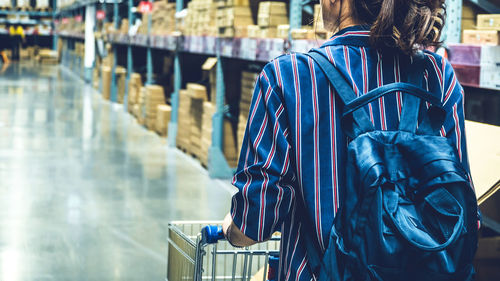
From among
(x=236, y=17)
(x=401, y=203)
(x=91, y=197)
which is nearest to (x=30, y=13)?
(x=236, y=17)

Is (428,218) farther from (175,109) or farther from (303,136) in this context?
(175,109)

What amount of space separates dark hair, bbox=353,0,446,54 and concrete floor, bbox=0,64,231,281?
313 cm

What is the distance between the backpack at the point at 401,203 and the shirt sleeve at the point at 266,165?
11cm

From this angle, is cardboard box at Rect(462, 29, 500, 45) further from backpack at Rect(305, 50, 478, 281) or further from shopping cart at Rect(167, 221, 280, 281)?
backpack at Rect(305, 50, 478, 281)

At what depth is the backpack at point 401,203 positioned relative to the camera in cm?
129

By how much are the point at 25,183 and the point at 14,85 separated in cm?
1287

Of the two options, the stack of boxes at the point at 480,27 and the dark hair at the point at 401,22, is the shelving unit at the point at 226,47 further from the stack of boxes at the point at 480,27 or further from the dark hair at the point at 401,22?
the dark hair at the point at 401,22

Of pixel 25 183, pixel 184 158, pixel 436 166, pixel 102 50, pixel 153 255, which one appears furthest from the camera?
pixel 102 50

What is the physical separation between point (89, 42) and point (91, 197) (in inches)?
572

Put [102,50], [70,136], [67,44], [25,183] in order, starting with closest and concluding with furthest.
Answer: [25,183]
[70,136]
[102,50]
[67,44]

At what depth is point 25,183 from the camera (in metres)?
7.00

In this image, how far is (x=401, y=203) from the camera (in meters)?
1.32

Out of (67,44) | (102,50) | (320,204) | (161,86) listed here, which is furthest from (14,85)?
(320,204)

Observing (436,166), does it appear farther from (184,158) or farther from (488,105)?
(184,158)
